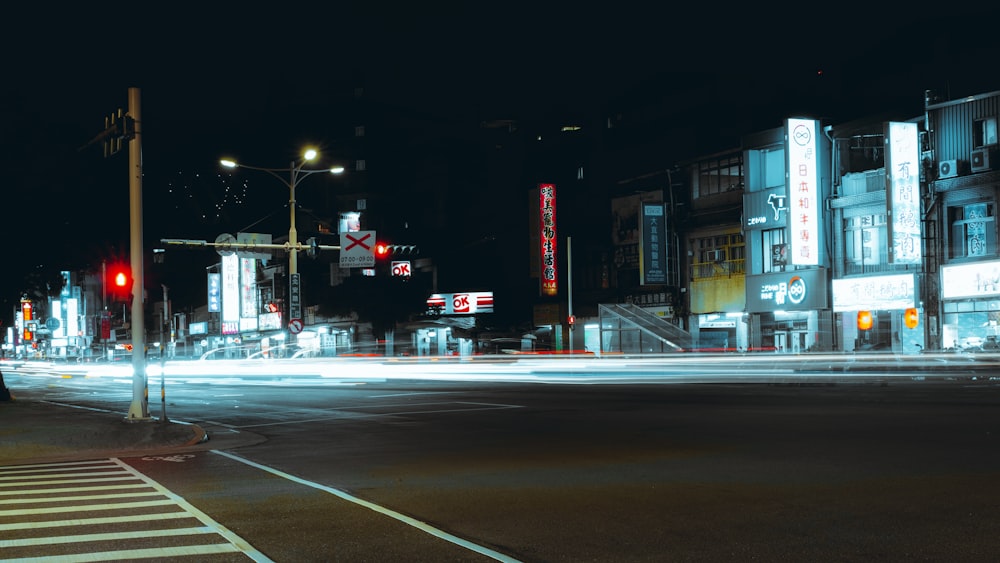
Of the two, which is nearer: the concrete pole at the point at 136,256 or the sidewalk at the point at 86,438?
the sidewalk at the point at 86,438

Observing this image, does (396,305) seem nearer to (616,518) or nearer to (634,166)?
(634,166)

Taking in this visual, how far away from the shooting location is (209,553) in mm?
7781

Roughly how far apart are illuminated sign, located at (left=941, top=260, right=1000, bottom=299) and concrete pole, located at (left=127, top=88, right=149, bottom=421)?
31219 millimetres

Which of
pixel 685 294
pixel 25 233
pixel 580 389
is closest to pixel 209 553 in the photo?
pixel 25 233

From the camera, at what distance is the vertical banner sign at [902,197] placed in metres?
40.2

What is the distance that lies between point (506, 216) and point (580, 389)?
39.5m

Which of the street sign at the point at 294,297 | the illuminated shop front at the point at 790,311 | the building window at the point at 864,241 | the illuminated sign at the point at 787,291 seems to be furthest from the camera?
the illuminated shop front at the point at 790,311

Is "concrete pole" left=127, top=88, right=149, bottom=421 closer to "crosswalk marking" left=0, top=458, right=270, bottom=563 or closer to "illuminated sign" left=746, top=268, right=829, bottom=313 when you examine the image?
"crosswalk marking" left=0, top=458, right=270, bottom=563

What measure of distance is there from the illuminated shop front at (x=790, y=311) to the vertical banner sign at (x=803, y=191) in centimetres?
166

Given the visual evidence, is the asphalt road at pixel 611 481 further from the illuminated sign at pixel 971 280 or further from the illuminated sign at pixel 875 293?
the illuminated sign at pixel 875 293

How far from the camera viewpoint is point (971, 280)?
39.4 m

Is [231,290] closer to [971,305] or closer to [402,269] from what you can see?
[402,269]

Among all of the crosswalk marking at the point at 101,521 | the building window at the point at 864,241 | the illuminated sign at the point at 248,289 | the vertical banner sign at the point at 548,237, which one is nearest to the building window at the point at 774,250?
the building window at the point at 864,241

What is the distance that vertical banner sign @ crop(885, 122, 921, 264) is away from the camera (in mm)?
40188
